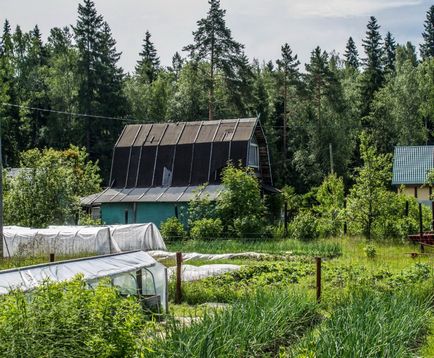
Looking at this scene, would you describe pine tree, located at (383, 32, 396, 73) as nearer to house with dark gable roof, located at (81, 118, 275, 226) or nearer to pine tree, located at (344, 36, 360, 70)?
pine tree, located at (344, 36, 360, 70)

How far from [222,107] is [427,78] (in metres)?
18.0

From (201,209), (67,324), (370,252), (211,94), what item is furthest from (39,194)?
(211,94)

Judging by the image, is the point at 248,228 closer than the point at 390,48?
Yes

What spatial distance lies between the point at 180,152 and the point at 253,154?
398 cm

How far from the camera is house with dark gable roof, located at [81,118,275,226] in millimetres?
Result: 32469

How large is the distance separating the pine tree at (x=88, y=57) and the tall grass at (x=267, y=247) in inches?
1234

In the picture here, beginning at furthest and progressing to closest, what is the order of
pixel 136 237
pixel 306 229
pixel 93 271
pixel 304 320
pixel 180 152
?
pixel 180 152
pixel 306 229
pixel 136 237
pixel 93 271
pixel 304 320

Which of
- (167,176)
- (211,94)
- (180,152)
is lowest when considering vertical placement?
(167,176)

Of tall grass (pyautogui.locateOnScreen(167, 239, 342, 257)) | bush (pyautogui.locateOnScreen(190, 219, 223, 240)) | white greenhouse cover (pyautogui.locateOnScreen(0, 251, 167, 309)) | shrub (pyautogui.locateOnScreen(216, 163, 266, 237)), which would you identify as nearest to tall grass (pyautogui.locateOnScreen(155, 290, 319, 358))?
white greenhouse cover (pyautogui.locateOnScreen(0, 251, 167, 309))

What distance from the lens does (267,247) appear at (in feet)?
73.5

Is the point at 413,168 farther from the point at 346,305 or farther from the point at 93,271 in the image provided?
the point at 93,271

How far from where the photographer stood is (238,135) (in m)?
33.6

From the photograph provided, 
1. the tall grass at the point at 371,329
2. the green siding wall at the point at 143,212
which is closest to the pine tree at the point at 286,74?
the green siding wall at the point at 143,212

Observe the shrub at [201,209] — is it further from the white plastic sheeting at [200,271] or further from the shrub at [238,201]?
the white plastic sheeting at [200,271]
